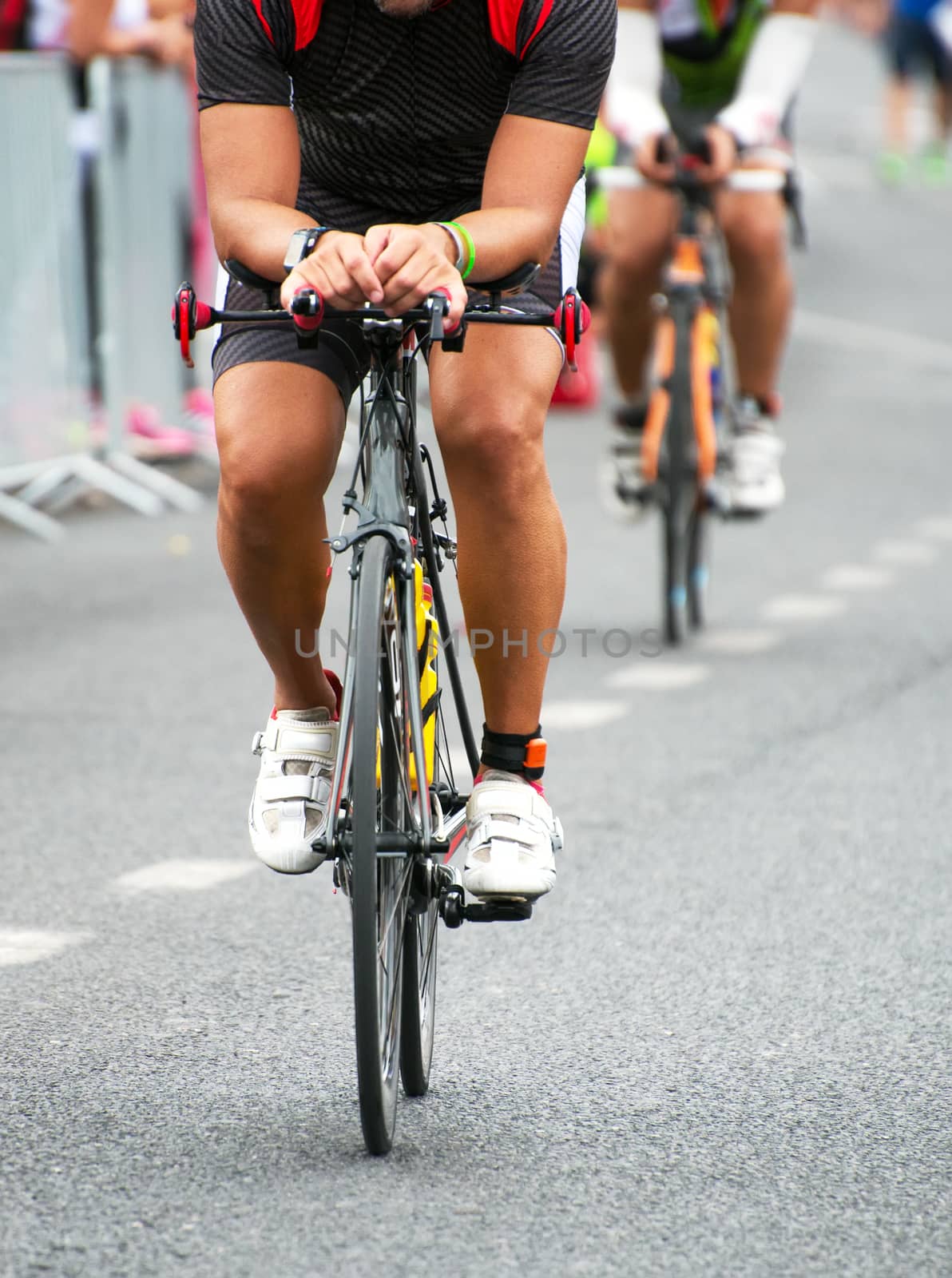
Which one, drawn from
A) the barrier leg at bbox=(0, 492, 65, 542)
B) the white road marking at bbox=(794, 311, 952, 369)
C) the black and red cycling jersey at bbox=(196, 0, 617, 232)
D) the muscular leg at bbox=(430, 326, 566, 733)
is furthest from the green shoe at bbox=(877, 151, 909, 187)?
the muscular leg at bbox=(430, 326, 566, 733)

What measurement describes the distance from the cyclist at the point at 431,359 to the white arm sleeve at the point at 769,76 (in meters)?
3.39

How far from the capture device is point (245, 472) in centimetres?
330

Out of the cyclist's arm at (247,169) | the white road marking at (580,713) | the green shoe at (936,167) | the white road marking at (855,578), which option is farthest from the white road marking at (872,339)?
the cyclist's arm at (247,169)

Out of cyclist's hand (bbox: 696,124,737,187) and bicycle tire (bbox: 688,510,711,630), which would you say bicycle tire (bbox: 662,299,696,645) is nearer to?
bicycle tire (bbox: 688,510,711,630)

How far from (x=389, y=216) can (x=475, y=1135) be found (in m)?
1.50

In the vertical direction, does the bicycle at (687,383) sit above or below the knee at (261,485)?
below

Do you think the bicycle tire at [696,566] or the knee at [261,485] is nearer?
the knee at [261,485]

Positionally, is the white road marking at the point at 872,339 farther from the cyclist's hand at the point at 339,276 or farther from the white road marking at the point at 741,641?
the cyclist's hand at the point at 339,276

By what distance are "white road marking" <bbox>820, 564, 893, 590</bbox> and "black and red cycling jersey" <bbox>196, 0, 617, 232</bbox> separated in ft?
15.6

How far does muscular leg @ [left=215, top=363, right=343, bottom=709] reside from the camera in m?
3.30

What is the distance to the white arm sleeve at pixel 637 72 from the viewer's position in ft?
22.0

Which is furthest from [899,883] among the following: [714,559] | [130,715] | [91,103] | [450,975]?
[91,103]

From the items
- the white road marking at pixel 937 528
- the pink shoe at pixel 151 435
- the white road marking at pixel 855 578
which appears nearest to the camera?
the white road marking at pixel 855 578

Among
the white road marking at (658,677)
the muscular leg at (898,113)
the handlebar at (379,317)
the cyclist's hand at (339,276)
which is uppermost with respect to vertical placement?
the cyclist's hand at (339,276)
